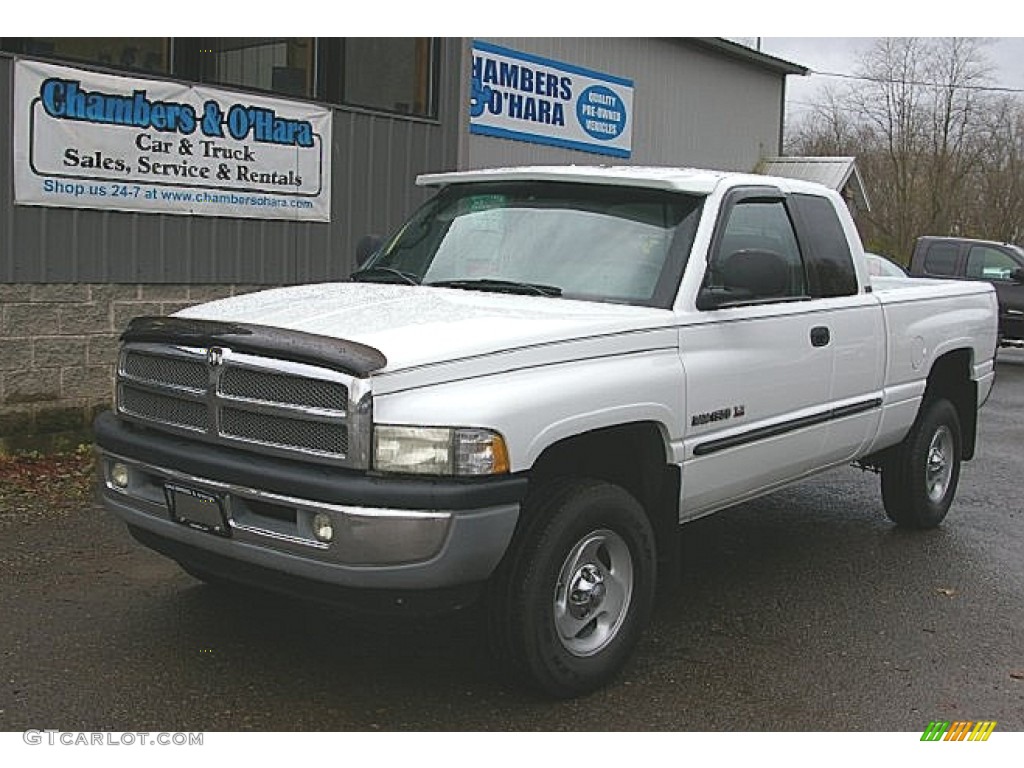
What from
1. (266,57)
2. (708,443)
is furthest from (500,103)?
(708,443)

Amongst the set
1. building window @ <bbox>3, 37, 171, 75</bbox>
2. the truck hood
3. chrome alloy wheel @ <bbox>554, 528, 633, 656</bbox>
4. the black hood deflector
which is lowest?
chrome alloy wheel @ <bbox>554, 528, 633, 656</bbox>

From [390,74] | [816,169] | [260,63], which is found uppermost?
[816,169]

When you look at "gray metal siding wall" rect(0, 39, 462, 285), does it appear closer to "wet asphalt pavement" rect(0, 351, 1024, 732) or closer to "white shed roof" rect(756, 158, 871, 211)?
"wet asphalt pavement" rect(0, 351, 1024, 732)

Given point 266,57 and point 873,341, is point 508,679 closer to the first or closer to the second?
point 873,341

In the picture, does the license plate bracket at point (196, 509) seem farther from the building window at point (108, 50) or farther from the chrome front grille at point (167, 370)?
the building window at point (108, 50)

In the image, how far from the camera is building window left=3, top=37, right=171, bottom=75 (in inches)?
318

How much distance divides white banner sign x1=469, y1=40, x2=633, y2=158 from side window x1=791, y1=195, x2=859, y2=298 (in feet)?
25.9

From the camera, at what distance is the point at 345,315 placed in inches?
175

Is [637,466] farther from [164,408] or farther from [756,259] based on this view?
[164,408]

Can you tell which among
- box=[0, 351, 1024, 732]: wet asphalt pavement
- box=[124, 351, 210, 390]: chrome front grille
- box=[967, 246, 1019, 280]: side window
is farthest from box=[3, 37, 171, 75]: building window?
box=[967, 246, 1019, 280]: side window

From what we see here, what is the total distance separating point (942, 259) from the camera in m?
18.6

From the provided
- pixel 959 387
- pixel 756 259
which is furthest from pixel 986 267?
pixel 756 259

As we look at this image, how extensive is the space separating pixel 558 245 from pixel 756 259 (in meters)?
Result: 0.87

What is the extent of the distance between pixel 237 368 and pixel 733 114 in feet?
59.2
